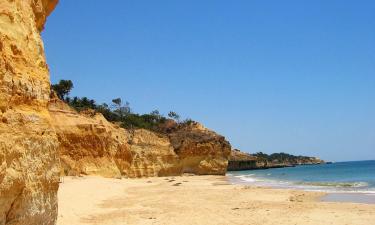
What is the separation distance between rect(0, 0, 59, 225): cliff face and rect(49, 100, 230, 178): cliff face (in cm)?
2493

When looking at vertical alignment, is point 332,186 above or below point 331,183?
below

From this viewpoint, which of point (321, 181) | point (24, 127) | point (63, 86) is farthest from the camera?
point (63, 86)

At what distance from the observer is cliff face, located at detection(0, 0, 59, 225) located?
674 cm

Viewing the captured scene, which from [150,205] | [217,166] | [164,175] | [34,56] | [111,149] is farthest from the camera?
[217,166]

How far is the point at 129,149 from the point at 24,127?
37441mm

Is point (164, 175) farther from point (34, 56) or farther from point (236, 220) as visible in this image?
point (34, 56)

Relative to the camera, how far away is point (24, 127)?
7.19 m

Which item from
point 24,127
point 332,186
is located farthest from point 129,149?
point 24,127

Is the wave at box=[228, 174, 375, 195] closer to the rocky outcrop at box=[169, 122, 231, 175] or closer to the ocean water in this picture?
the ocean water

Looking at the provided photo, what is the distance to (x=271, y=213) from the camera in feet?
50.0

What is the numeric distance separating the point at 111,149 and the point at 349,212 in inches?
1089

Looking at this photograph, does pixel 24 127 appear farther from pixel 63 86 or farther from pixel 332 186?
pixel 63 86

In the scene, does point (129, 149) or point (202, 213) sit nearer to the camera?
point (202, 213)

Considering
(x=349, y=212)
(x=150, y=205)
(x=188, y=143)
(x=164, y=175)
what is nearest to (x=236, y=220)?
(x=349, y=212)
